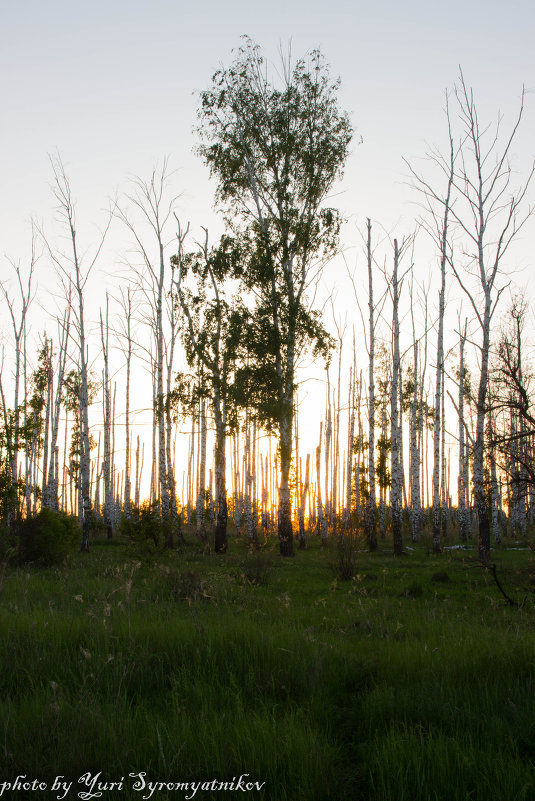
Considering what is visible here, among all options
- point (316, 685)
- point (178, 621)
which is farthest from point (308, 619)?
point (316, 685)

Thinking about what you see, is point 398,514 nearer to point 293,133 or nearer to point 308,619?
point 308,619

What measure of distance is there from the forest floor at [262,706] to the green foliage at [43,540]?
619 cm

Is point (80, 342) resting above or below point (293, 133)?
below

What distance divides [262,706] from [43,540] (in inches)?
396

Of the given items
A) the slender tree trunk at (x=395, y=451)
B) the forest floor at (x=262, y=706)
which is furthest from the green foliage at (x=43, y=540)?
the slender tree trunk at (x=395, y=451)

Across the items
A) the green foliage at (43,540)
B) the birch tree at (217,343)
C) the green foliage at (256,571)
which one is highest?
the birch tree at (217,343)

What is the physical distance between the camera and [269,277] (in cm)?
1884

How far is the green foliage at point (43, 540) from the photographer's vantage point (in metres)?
11.9

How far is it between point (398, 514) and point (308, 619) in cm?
1289

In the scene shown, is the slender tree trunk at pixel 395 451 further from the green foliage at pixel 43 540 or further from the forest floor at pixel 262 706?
the forest floor at pixel 262 706

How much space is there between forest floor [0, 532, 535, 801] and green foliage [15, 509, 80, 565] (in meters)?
6.19

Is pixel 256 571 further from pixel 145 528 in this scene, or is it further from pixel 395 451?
pixel 395 451

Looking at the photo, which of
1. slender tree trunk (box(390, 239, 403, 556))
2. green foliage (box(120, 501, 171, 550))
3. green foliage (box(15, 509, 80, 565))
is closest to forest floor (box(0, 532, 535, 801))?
green foliage (box(15, 509, 80, 565))

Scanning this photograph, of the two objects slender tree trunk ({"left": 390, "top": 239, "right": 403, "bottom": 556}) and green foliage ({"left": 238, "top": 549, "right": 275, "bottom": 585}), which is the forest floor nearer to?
green foliage ({"left": 238, "top": 549, "right": 275, "bottom": 585})
